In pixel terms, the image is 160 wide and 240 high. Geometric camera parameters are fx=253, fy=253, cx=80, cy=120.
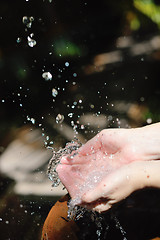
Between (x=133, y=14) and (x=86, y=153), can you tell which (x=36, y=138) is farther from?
(x=133, y=14)

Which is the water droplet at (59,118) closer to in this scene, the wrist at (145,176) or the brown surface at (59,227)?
the brown surface at (59,227)

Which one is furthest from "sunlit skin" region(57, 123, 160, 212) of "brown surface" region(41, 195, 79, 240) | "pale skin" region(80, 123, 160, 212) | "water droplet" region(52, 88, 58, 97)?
"water droplet" region(52, 88, 58, 97)

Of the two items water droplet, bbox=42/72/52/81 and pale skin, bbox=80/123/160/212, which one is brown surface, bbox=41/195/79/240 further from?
water droplet, bbox=42/72/52/81

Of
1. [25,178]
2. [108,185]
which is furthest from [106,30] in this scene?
[108,185]

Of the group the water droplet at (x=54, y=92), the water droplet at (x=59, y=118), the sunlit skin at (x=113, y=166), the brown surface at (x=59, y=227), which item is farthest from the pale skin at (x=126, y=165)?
the water droplet at (x=54, y=92)

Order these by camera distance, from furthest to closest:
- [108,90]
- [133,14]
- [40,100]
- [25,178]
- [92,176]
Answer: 1. [133,14]
2. [108,90]
3. [40,100]
4. [25,178]
5. [92,176]

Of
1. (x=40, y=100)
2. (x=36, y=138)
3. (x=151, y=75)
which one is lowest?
(x=36, y=138)

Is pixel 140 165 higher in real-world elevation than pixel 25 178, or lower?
lower

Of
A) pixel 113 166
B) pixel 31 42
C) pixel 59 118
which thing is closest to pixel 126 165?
pixel 113 166
